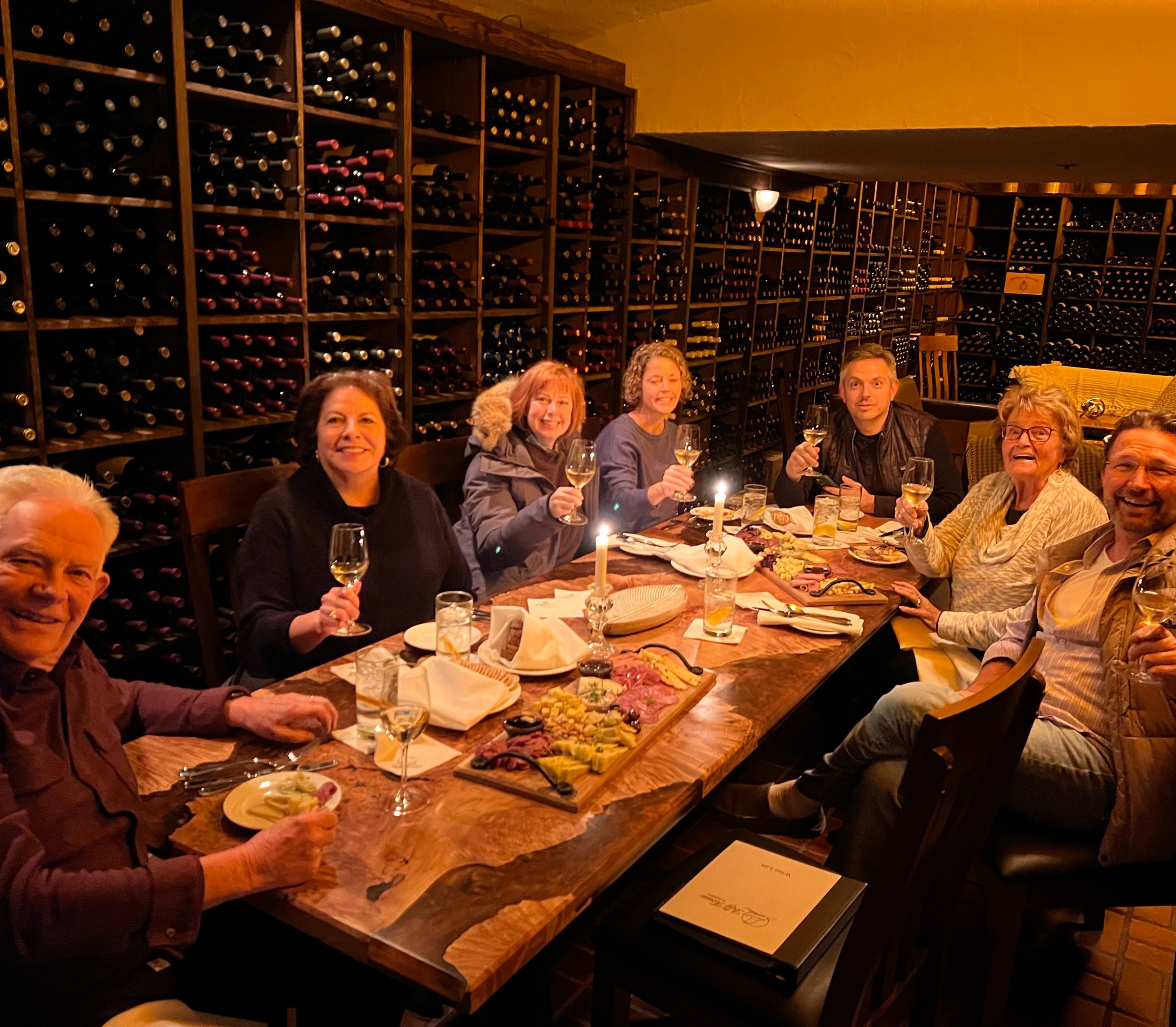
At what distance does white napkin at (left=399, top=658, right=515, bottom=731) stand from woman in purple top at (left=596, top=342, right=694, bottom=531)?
6.16 ft

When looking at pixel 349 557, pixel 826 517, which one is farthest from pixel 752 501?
pixel 349 557

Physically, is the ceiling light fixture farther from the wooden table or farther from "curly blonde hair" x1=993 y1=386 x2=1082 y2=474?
the wooden table

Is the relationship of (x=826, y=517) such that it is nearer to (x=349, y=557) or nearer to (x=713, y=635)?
(x=713, y=635)

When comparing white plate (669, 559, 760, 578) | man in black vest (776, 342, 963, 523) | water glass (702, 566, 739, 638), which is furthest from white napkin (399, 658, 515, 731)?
man in black vest (776, 342, 963, 523)

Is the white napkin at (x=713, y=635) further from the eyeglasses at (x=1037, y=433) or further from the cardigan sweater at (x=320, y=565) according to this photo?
the eyeglasses at (x=1037, y=433)

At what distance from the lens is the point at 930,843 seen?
1.48m

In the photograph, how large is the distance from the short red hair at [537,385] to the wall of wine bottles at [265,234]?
0.65 meters

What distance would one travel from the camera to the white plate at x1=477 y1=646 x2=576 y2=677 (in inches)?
79.1

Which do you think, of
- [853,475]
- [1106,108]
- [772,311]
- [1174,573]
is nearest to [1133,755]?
[1174,573]

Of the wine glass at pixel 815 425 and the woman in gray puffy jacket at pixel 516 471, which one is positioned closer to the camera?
the woman in gray puffy jacket at pixel 516 471

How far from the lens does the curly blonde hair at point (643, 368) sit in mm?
3914

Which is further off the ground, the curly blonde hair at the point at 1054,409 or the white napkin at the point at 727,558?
the curly blonde hair at the point at 1054,409

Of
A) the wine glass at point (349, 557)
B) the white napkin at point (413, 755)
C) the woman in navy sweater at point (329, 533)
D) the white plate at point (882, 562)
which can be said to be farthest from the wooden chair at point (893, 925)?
the white plate at point (882, 562)

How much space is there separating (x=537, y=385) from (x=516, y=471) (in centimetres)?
30
